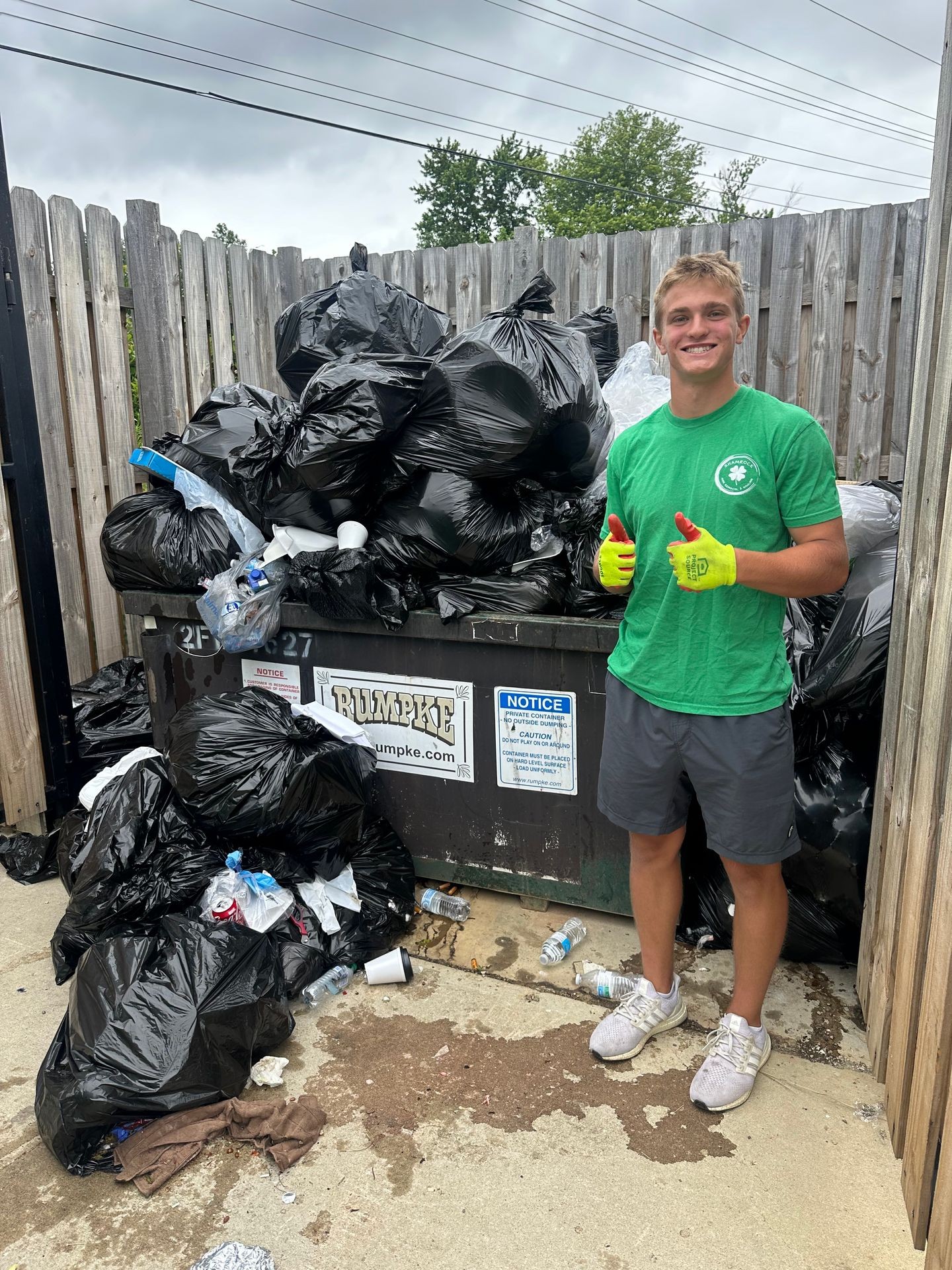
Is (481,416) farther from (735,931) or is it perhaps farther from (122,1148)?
(122,1148)

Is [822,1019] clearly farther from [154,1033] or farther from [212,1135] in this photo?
[154,1033]

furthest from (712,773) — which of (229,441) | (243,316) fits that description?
(243,316)

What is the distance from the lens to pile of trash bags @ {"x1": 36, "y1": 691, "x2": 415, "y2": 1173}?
2.02 metres

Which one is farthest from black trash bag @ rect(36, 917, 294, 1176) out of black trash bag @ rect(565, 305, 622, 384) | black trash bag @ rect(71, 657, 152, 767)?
black trash bag @ rect(565, 305, 622, 384)

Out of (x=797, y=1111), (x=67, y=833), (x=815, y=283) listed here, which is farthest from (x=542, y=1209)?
(x=815, y=283)

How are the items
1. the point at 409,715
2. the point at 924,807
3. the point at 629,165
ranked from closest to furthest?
the point at 924,807
the point at 409,715
the point at 629,165

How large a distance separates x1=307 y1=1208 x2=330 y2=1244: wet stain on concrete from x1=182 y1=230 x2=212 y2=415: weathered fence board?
4.00 meters

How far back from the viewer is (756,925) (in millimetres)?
2076

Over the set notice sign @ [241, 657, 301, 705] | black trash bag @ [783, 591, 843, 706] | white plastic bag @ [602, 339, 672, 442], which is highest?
white plastic bag @ [602, 339, 672, 442]

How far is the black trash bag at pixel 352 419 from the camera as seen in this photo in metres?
2.74

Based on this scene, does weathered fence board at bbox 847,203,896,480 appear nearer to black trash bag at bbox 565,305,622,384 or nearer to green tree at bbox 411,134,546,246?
black trash bag at bbox 565,305,622,384

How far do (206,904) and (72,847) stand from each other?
0.51 m

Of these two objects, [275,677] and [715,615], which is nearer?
[715,615]

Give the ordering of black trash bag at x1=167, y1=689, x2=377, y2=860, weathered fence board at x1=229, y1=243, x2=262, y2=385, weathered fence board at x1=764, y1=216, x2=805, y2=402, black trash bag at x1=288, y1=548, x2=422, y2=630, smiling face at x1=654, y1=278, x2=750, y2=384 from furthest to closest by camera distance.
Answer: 1. weathered fence board at x1=229, y1=243, x2=262, y2=385
2. weathered fence board at x1=764, y1=216, x2=805, y2=402
3. black trash bag at x1=288, y1=548, x2=422, y2=630
4. black trash bag at x1=167, y1=689, x2=377, y2=860
5. smiling face at x1=654, y1=278, x2=750, y2=384
